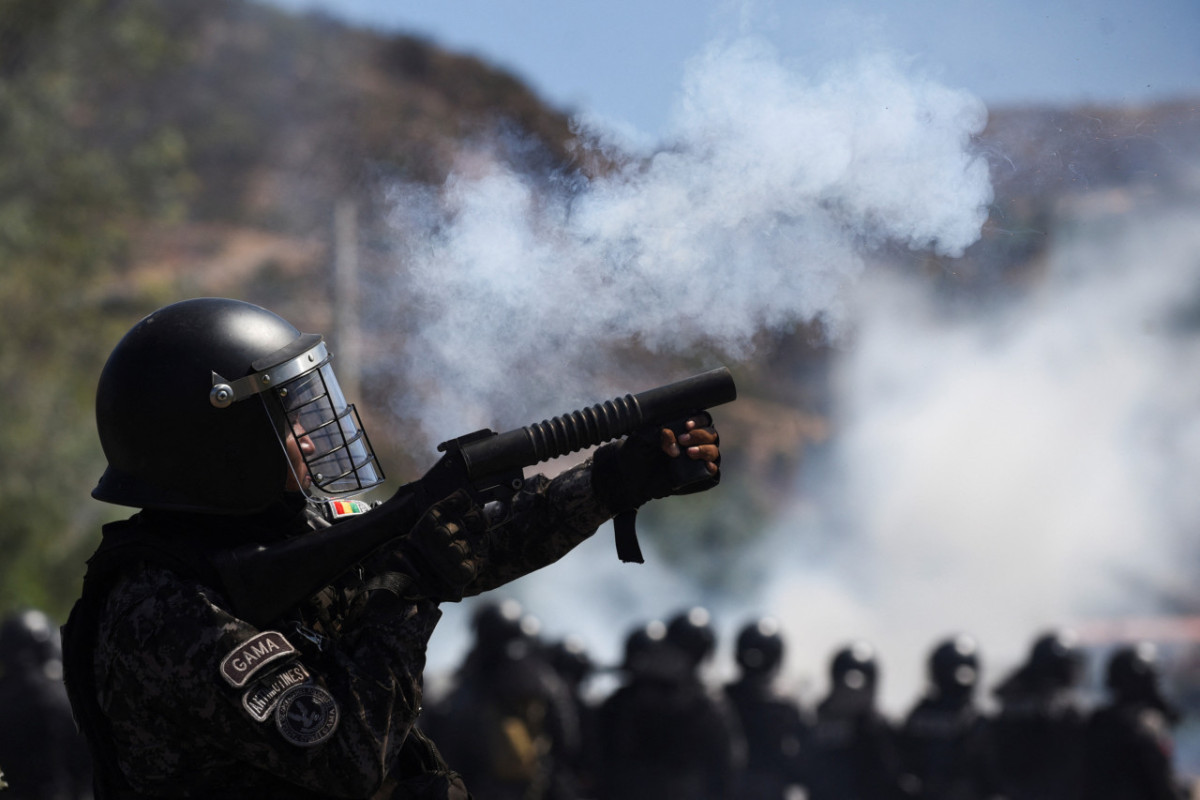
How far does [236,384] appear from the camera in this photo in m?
2.70

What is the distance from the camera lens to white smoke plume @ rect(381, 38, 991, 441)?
3.39m

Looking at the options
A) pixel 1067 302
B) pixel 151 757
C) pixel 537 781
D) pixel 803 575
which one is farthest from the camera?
pixel 803 575

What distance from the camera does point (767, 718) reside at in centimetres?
932

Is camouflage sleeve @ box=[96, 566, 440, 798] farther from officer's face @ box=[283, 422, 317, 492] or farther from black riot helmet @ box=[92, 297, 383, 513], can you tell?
officer's face @ box=[283, 422, 317, 492]

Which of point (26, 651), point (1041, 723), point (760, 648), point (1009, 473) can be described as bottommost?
point (1041, 723)

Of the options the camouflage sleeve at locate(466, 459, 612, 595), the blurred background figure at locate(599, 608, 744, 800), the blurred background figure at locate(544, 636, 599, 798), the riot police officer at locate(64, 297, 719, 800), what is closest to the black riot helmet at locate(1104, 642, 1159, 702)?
the blurred background figure at locate(599, 608, 744, 800)

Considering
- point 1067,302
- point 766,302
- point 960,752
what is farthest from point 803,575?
point 766,302

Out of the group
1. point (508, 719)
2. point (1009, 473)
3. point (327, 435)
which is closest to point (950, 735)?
point (508, 719)

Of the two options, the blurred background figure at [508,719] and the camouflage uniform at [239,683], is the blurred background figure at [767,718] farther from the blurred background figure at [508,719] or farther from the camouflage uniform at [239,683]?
the camouflage uniform at [239,683]

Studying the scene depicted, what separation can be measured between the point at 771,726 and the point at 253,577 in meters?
7.28

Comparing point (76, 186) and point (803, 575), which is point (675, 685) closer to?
point (76, 186)

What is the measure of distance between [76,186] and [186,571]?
2045 centimetres

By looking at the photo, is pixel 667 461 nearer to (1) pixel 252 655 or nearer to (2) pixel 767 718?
(1) pixel 252 655

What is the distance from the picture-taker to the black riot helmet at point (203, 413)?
2.69m
